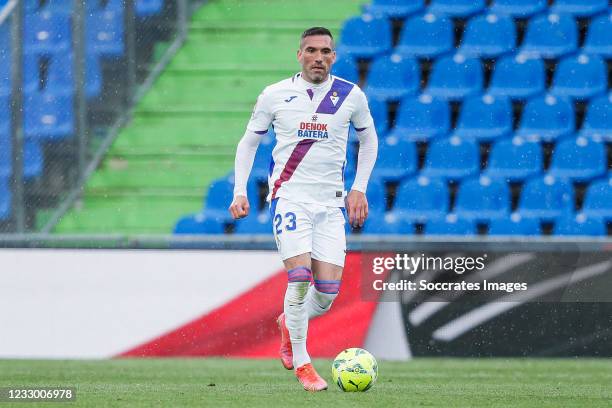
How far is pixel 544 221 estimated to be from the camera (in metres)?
10.4

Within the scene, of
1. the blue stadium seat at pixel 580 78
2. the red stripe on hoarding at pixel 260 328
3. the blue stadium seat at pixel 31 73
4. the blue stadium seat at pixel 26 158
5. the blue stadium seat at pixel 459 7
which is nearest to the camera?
the red stripe on hoarding at pixel 260 328

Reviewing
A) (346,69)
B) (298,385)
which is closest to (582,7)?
(346,69)

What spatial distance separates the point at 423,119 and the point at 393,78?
1.94 ft

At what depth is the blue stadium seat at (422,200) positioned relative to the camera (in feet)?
34.2

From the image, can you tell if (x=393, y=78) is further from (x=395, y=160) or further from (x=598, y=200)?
(x=598, y=200)

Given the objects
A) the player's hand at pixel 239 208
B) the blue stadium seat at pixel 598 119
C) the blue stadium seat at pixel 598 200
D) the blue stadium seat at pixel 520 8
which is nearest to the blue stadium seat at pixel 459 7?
the blue stadium seat at pixel 520 8

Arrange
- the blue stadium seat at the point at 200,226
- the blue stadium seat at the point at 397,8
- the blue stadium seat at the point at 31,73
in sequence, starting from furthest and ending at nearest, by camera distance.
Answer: the blue stadium seat at the point at 397,8, the blue stadium seat at the point at 200,226, the blue stadium seat at the point at 31,73

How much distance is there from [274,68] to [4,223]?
361 centimetres

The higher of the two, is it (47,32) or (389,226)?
(47,32)

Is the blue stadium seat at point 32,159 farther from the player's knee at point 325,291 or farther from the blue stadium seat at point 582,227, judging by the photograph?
the blue stadium seat at point 582,227

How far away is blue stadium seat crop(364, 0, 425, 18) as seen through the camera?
12.1 meters

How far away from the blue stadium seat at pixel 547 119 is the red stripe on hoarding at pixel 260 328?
2.55m

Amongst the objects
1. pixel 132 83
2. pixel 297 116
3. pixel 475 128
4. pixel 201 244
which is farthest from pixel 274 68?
pixel 297 116

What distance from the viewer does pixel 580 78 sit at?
11312 mm
